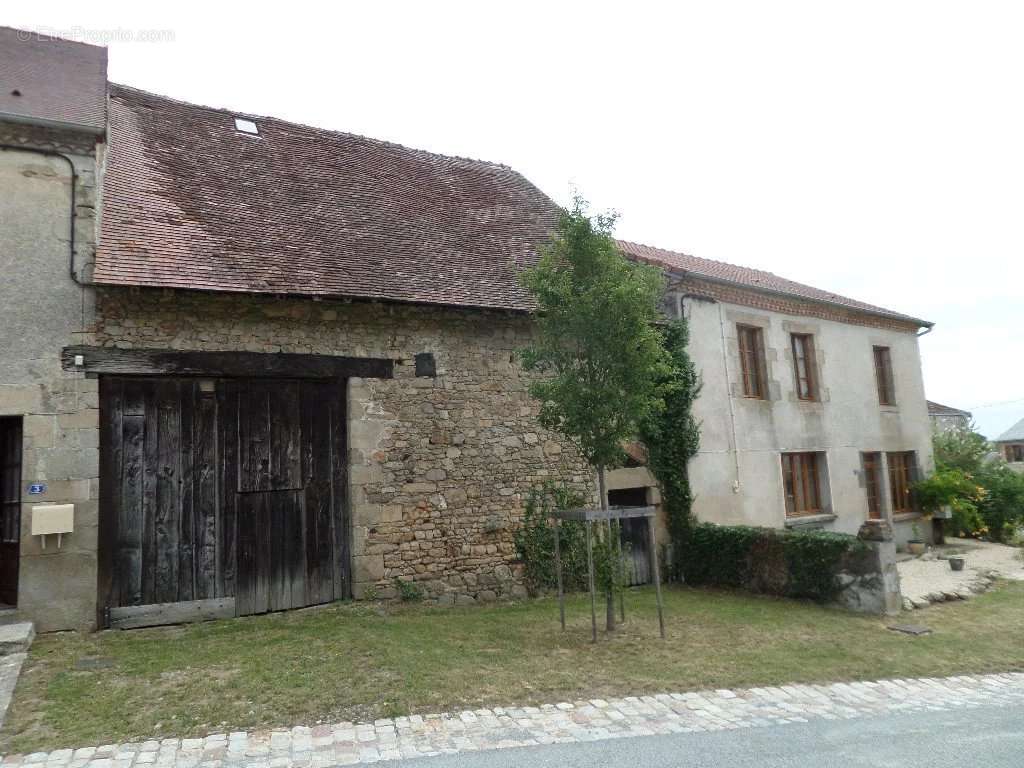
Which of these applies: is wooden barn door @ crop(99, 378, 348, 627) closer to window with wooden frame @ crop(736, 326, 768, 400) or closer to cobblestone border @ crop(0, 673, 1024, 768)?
cobblestone border @ crop(0, 673, 1024, 768)

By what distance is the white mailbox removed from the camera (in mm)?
6414

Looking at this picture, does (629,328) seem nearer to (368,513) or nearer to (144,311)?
(368,513)

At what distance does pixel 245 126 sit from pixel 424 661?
9304mm

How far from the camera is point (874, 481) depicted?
13562 mm

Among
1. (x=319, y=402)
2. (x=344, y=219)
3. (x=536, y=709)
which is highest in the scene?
(x=344, y=219)

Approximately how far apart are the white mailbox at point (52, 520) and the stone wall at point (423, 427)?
1.86m

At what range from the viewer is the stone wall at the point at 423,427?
304 inches

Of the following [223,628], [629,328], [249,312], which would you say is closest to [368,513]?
[223,628]

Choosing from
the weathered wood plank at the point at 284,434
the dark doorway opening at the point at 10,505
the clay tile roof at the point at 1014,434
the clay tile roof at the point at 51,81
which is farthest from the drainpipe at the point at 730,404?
the clay tile roof at the point at 1014,434

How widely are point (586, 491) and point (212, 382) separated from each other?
16.6 ft

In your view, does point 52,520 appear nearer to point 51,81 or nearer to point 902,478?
point 51,81

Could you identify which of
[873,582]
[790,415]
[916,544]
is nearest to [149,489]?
[873,582]

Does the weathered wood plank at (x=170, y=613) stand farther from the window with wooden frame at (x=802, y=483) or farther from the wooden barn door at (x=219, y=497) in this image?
the window with wooden frame at (x=802, y=483)

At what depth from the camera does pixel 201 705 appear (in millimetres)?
4703
